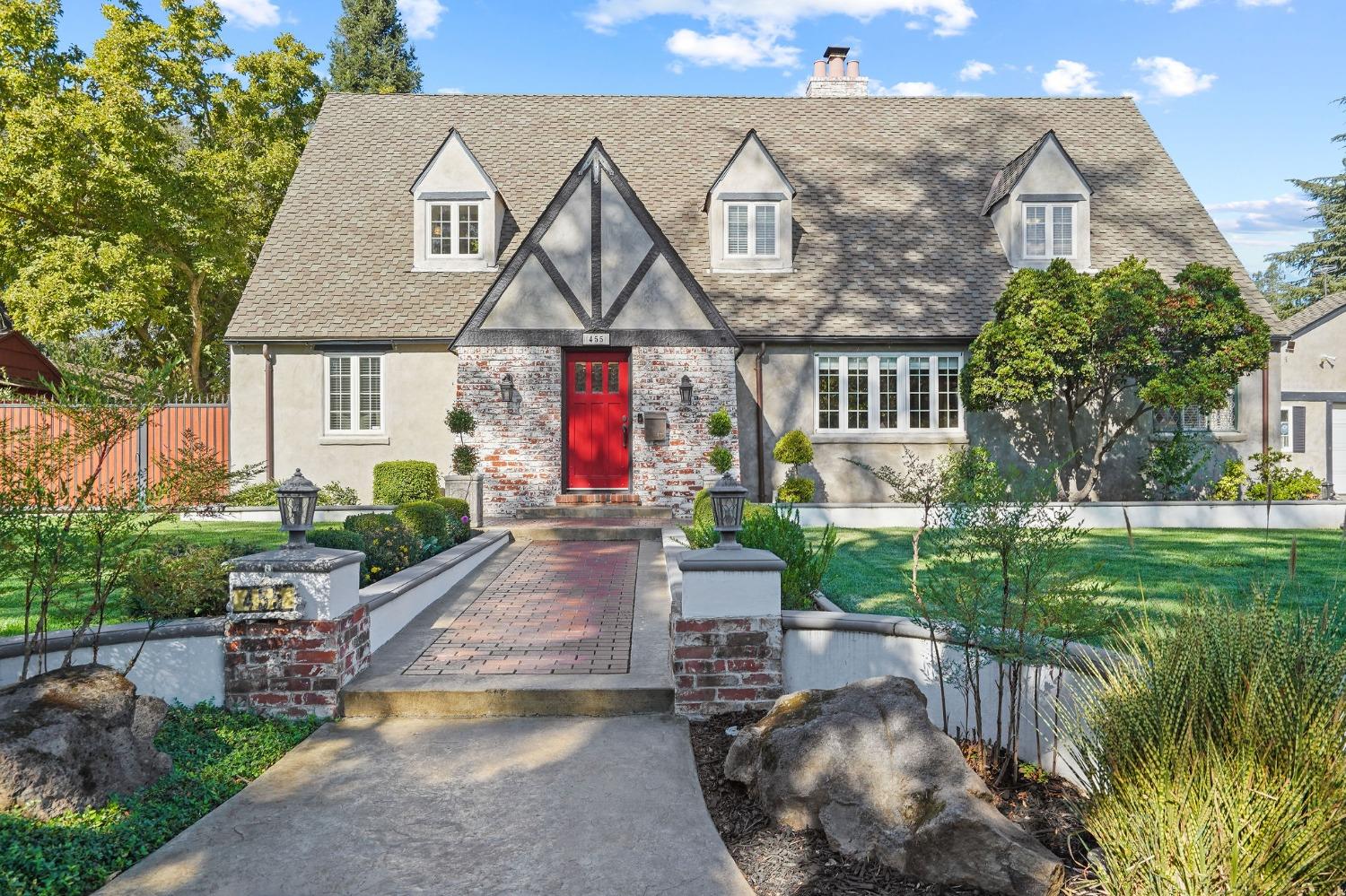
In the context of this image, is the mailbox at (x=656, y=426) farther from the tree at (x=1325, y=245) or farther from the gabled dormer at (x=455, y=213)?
the tree at (x=1325, y=245)

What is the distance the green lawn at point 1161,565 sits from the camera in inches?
296

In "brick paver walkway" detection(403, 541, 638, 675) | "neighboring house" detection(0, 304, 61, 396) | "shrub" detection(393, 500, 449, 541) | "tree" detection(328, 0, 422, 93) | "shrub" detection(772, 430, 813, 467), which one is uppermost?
"tree" detection(328, 0, 422, 93)

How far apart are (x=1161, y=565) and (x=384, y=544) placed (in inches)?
344

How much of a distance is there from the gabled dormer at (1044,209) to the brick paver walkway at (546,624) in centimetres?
1204

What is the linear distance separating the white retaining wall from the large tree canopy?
13.9 metres

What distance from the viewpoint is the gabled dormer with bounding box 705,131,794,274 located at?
17.2m

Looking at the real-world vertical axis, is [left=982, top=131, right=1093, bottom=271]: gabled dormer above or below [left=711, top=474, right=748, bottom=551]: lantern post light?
above

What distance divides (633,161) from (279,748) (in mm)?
17173

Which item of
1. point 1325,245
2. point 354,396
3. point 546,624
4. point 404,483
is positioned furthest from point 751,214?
point 1325,245

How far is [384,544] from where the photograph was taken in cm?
842

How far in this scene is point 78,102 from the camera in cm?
2023

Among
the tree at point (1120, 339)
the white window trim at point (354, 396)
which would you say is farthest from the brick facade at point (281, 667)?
the tree at point (1120, 339)

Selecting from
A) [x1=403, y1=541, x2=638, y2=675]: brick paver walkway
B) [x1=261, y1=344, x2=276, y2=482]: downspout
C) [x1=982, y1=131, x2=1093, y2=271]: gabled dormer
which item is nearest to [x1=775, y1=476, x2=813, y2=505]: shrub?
[x1=403, y1=541, x2=638, y2=675]: brick paver walkway

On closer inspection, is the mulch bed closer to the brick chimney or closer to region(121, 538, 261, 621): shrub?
region(121, 538, 261, 621): shrub
